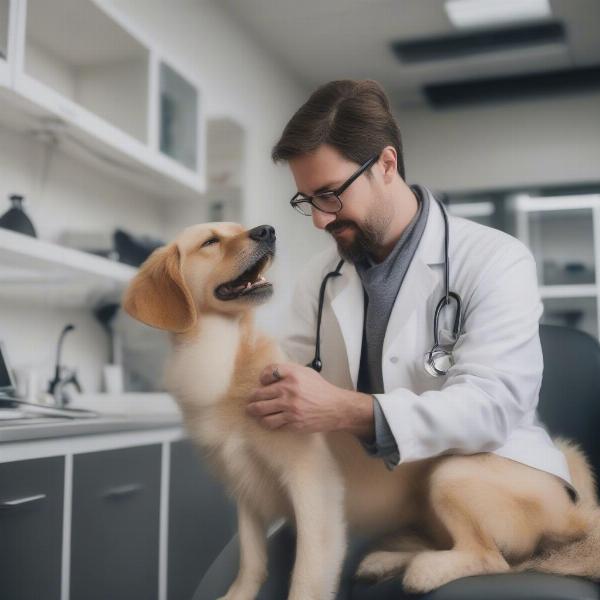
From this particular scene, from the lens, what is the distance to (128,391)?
9.11 ft

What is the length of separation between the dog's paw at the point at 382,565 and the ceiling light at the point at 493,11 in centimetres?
343

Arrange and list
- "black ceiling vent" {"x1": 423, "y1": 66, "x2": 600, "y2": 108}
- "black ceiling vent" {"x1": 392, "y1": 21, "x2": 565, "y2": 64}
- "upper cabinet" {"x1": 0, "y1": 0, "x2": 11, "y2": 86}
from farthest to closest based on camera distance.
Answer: "black ceiling vent" {"x1": 423, "y1": 66, "x2": 600, "y2": 108} < "black ceiling vent" {"x1": 392, "y1": 21, "x2": 565, "y2": 64} < "upper cabinet" {"x1": 0, "y1": 0, "x2": 11, "y2": 86}

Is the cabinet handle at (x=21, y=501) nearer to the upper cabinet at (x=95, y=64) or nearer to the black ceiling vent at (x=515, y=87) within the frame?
the upper cabinet at (x=95, y=64)

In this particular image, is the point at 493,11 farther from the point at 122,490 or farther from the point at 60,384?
the point at 122,490

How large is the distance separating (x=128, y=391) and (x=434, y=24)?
2.69 m

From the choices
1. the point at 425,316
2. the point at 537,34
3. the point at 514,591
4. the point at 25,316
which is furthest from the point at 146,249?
the point at 537,34

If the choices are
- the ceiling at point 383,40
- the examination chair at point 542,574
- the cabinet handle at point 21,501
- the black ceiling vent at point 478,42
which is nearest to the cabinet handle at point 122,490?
the cabinet handle at point 21,501

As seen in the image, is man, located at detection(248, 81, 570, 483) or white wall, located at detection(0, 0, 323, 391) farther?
white wall, located at detection(0, 0, 323, 391)

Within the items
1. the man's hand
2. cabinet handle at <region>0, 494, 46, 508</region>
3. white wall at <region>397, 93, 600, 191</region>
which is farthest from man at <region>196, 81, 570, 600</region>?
white wall at <region>397, 93, 600, 191</region>

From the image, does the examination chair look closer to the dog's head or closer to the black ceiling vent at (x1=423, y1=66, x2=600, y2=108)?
the dog's head

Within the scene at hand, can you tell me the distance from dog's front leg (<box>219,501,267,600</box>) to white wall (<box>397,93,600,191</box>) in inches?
177

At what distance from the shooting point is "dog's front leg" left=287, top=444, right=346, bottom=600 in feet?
3.60

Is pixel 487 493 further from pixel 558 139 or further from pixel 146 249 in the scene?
pixel 558 139

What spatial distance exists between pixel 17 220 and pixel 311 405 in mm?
1231
